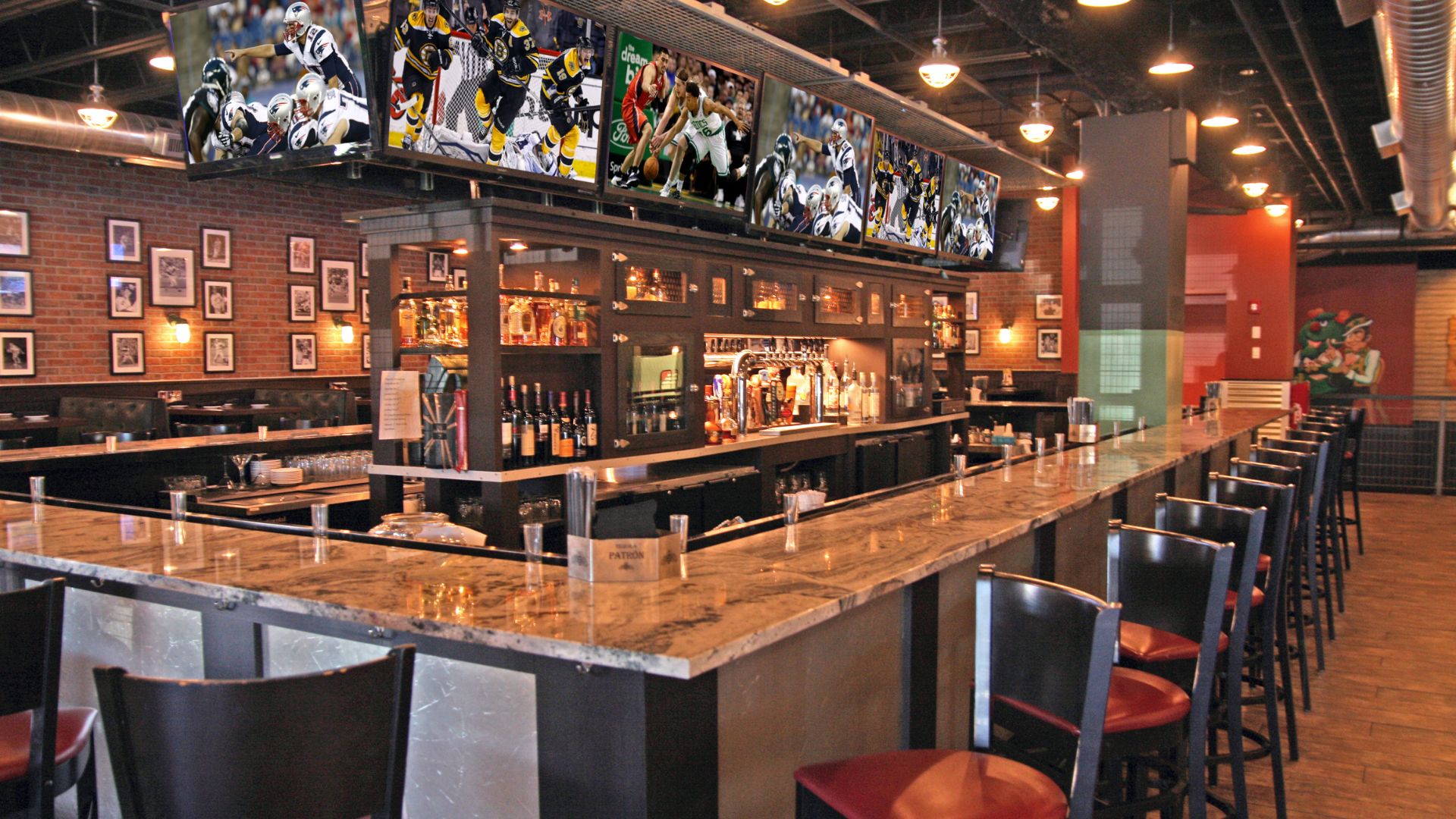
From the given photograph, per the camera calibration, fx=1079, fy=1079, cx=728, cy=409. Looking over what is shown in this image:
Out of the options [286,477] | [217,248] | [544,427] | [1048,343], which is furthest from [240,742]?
[1048,343]

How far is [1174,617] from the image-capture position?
2.76 metres

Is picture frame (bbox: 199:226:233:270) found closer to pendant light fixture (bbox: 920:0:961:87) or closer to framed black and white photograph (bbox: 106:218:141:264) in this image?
framed black and white photograph (bbox: 106:218:141:264)

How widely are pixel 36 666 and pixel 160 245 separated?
30.5ft

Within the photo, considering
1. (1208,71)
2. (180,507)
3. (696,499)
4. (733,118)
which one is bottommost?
(696,499)

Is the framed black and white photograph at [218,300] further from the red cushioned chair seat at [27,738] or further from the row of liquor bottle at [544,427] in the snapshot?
the red cushioned chair seat at [27,738]

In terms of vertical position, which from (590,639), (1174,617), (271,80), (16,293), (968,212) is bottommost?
(1174,617)

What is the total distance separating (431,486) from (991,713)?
3.17m

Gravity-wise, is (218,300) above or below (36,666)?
above

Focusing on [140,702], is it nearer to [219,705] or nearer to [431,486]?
[219,705]

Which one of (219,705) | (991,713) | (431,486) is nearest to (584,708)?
(219,705)

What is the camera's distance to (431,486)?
15.4 ft

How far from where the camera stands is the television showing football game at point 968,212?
27.3 ft

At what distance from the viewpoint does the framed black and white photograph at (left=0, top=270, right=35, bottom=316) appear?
9.03 metres

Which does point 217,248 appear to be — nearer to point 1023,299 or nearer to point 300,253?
point 300,253
